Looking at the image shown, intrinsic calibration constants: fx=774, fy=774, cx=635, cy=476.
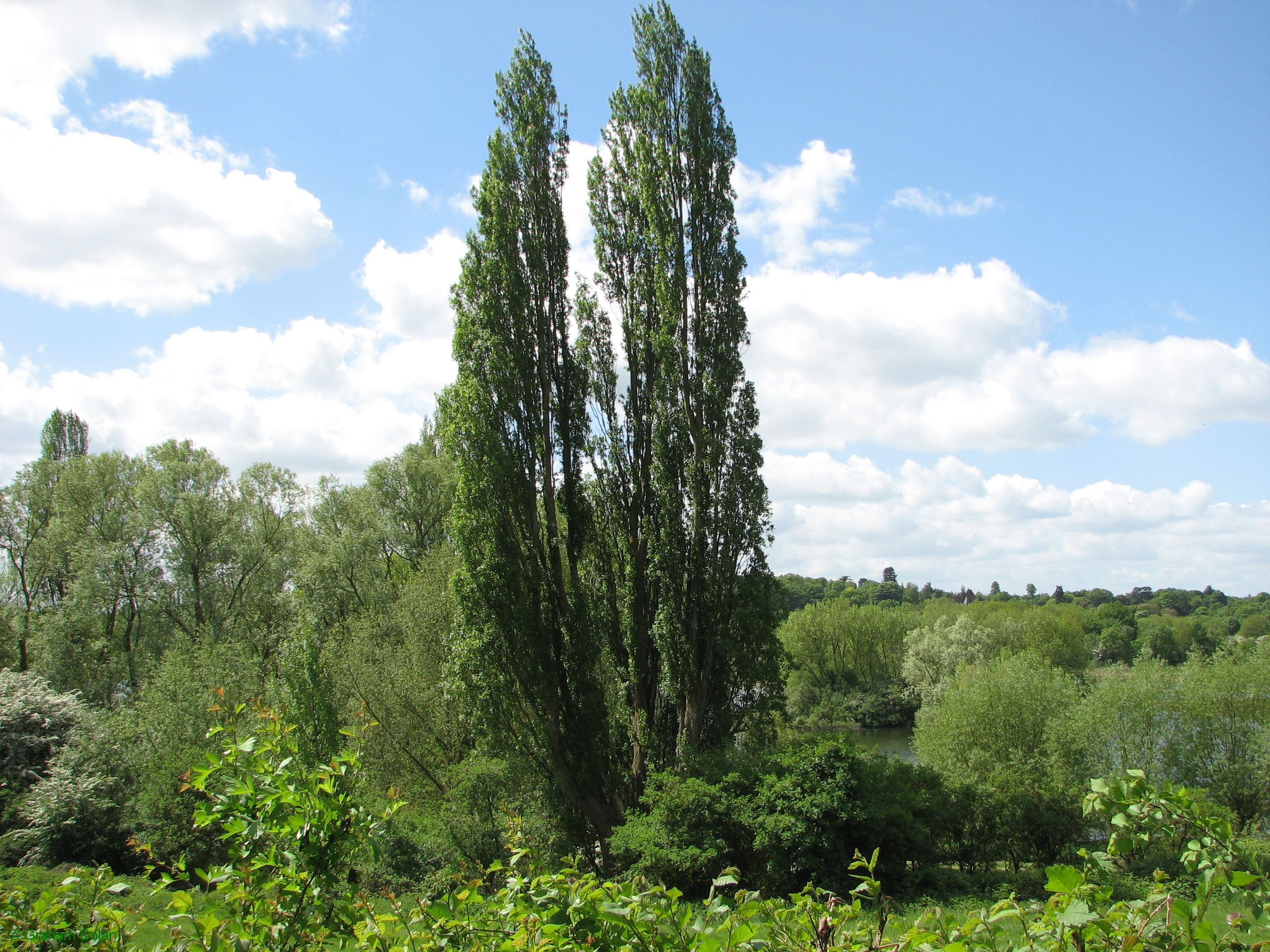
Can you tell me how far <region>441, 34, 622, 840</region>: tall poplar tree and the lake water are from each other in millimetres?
24266

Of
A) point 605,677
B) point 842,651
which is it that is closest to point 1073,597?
point 842,651

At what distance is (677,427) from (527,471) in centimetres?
317

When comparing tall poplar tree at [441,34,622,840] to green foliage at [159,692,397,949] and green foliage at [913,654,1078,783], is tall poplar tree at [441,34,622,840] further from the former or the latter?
green foliage at [913,654,1078,783]

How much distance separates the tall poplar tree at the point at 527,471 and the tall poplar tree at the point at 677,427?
2.56 feet

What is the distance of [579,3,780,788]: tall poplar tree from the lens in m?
15.0

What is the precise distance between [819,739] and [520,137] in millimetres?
13650

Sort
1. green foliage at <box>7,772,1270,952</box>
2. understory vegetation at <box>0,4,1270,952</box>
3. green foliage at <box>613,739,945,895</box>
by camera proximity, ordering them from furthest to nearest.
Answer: understory vegetation at <box>0,4,1270,952</box>
green foliage at <box>613,739,945,895</box>
green foliage at <box>7,772,1270,952</box>

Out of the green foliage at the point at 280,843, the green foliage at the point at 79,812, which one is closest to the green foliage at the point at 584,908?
the green foliage at the point at 280,843

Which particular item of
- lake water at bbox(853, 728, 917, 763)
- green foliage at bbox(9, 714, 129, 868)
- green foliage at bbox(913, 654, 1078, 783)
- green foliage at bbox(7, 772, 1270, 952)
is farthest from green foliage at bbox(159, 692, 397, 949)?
lake water at bbox(853, 728, 917, 763)

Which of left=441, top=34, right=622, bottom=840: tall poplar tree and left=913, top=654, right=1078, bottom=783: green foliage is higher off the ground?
left=441, top=34, right=622, bottom=840: tall poplar tree

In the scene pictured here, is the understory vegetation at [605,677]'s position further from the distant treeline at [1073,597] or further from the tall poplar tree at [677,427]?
the distant treeline at [1073,597]

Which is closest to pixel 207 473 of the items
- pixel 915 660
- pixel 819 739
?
pixel 819 739

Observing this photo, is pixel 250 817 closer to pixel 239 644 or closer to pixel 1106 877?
pixel 1106 877

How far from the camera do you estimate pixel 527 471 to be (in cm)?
1571
